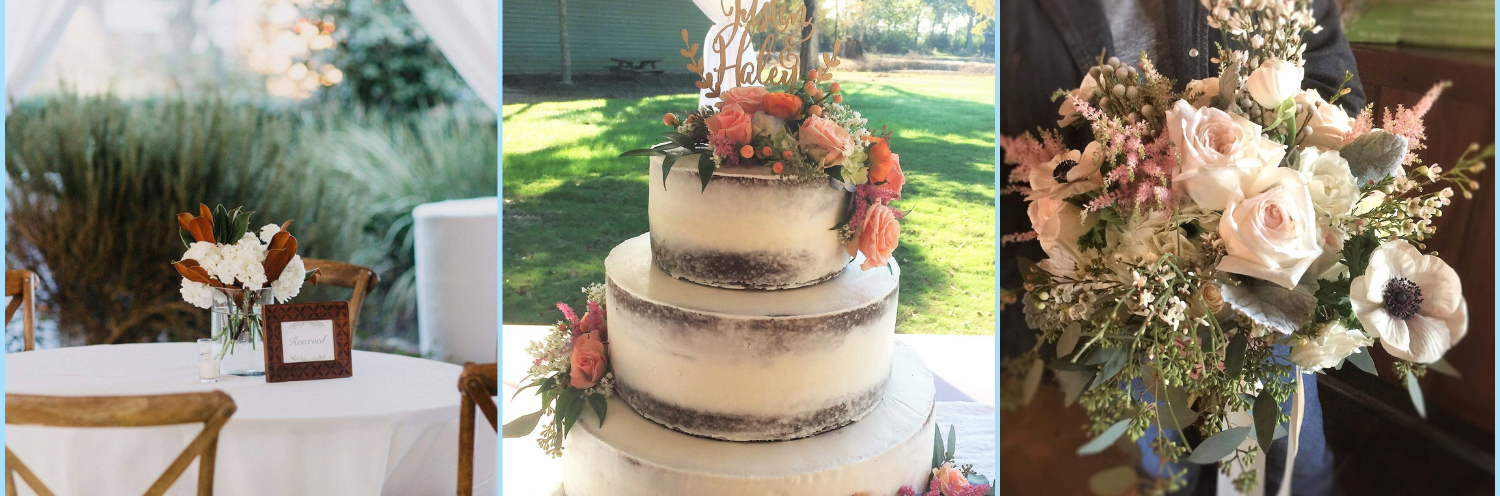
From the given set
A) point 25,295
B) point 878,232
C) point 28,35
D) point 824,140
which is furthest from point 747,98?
point 25,295

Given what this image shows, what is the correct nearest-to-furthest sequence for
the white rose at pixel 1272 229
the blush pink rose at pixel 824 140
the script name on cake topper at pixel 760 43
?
1. the white rose at pixel 1272 229
2. the blush pink rose at pixel 824 140
3. the script name on cake topper at pixel 760 43

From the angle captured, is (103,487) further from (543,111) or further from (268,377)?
(543,111)

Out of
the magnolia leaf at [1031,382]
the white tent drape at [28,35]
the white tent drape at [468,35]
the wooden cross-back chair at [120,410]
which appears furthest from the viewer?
the white tent drape at [468,35]

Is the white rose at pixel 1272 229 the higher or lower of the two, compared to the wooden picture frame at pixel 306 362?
higher

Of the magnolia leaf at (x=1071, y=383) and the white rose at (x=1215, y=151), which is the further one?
the magnolia leaf at (x=1071, y=383)

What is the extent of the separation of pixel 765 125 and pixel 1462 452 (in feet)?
3.08

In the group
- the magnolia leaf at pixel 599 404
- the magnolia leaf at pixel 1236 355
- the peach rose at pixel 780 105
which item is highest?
the peach rose at pixel 780 105

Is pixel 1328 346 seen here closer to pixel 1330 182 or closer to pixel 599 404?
pixel 1330 182

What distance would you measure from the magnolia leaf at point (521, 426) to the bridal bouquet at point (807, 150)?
713mm

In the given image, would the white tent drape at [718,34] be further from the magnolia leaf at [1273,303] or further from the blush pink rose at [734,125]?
the magnolia leaf at [1273,303]

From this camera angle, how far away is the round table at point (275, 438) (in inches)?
49.1

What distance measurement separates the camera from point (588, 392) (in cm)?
149

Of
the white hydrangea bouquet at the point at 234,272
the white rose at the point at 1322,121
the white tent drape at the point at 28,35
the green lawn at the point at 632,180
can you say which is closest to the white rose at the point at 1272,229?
the white rose at the point at 1322,121

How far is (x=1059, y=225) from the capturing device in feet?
2.52
